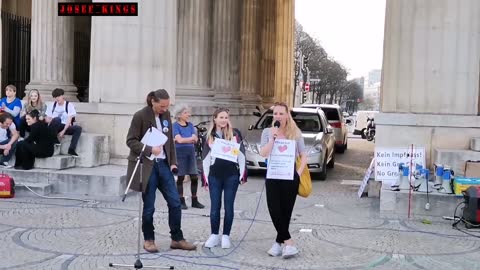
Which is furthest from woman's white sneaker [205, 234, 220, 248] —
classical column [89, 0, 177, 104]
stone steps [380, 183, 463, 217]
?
classical column [89, 0, 177, 104]

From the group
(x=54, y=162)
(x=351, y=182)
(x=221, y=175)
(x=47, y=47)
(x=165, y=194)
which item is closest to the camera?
(x=165, y=194)

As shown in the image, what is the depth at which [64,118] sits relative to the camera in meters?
12.1

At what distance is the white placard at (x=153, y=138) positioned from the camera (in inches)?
269

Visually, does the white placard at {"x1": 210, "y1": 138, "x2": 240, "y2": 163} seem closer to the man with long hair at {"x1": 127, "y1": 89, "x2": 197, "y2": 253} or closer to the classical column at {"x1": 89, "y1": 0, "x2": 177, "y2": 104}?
the man with long hair at {"x1": 127, "y1": 89, "x2": 197, "y2": 253}

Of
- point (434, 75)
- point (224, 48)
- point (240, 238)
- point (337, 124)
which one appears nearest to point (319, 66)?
point (337, 124)

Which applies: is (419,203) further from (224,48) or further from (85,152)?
(224,48)

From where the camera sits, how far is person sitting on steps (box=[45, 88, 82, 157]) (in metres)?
12.0

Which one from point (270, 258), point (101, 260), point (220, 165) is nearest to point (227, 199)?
point (220, 165)

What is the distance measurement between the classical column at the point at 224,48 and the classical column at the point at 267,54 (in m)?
6.48

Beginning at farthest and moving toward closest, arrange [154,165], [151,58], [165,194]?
[151,58] → [165,194] → [154,165]

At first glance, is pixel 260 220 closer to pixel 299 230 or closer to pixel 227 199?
pixel 299 230

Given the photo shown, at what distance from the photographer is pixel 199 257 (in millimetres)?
7133

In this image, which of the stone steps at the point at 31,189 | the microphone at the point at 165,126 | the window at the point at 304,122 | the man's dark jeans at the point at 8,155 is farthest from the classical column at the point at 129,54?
the microphone at the point at 165,126

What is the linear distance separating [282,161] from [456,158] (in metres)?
5.27
